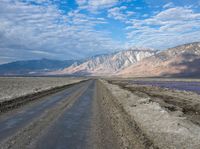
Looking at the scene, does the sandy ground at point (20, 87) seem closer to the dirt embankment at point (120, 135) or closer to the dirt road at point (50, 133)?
the dirt road at point (50, 133)

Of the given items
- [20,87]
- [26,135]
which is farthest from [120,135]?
[20,87]

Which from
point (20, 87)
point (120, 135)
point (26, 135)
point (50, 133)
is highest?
point (20, 87)

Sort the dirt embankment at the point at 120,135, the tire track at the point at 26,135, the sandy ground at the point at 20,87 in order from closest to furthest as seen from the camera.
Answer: the tire track at the point at 26,135 → the dirt embankment at the point at 120,135 → the sandy ground at the point at 20,87

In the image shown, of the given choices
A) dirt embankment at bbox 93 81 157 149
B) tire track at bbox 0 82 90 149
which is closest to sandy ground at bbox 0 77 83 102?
tire track at bbox 0 82 90 149

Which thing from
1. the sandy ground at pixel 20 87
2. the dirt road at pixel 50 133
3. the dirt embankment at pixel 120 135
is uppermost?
the sandy ground at pixel 20 87

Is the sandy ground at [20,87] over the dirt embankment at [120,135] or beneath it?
over

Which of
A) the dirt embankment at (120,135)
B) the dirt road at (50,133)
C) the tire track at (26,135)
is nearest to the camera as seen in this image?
the tire track at (26,135)

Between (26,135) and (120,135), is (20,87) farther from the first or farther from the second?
(120,135)

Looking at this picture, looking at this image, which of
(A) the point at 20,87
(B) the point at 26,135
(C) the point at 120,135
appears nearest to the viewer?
(B) the point at 26,135

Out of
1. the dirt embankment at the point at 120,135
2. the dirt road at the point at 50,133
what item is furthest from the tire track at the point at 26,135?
the dirt embankment at the point at 120,135

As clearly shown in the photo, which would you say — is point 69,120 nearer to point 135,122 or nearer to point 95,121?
point 95,121

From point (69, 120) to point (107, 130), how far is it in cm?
358

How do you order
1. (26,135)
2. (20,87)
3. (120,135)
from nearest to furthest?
(26,135), (120,135), (20,87)

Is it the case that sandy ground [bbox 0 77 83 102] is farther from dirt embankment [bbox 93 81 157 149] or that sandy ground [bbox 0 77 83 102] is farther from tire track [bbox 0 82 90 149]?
dirt embankment [bbox 93 81 157 149]
